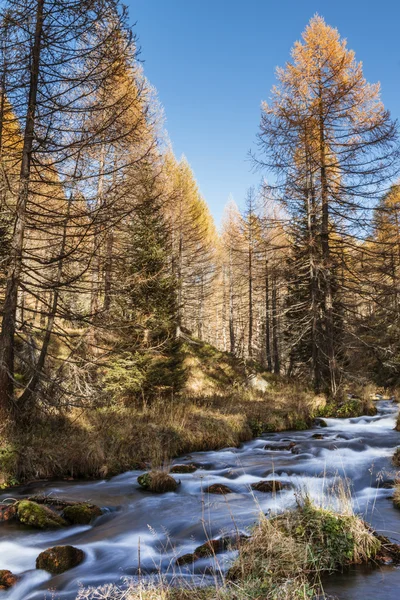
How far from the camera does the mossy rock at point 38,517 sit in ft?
17.9

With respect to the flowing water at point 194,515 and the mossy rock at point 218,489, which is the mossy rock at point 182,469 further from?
the mossy rock at point 218,489

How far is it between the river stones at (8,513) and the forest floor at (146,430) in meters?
1.43

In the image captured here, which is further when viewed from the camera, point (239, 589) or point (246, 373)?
point (246, 373)

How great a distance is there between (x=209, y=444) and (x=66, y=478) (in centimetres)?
383

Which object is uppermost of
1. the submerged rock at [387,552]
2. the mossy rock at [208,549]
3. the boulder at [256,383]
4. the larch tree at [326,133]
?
the larch tree at [326,133]

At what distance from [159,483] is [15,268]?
474cm

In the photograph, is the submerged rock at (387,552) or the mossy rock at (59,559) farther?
the mossy rock at (59,559)

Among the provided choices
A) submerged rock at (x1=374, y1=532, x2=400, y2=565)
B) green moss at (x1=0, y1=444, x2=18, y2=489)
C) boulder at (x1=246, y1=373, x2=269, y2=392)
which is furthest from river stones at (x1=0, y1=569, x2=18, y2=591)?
boulder at (x1=246, y1=373, x2=269, y2=392)

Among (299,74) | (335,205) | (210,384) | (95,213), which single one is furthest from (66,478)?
(299,74)

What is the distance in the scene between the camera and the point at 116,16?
857 cm

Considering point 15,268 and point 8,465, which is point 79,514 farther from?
point 15,268

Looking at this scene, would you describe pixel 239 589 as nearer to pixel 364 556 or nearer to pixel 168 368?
pixel 364 556

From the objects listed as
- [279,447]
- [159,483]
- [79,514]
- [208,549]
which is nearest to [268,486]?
[159,483]

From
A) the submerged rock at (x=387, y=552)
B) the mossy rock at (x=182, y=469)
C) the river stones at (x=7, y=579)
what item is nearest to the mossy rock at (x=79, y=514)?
the river stones at (x=7, y=579)
